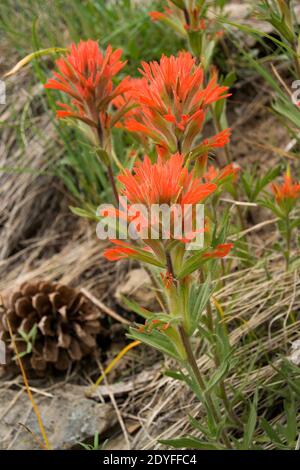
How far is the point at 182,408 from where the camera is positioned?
1.66 metres

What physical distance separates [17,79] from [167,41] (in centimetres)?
63

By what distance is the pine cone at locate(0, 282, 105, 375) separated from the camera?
197 centimetres


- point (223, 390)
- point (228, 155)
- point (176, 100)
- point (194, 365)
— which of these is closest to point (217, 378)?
point (194, 365)

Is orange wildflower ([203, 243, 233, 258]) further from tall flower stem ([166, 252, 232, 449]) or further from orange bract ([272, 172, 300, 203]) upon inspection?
orange bract ([272, 172, 300, 203])

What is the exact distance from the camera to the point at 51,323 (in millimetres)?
2039

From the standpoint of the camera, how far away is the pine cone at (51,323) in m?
1.97

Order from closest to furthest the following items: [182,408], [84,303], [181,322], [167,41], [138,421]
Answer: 1. [181,322]
2. [182,408]
3. [138,421]
4. [84,303]
5. [167,41]

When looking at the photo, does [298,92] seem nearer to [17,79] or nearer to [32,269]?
[32,269]

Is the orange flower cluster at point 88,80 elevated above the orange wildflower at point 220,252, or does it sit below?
above

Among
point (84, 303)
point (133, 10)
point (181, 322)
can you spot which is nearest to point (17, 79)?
point (133, 10)

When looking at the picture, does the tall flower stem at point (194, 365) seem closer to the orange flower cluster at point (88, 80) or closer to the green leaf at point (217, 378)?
the green leaf at point (217, 378)

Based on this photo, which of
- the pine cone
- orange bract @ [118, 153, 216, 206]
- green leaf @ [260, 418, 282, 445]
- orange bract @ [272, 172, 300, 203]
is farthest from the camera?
the pine cone

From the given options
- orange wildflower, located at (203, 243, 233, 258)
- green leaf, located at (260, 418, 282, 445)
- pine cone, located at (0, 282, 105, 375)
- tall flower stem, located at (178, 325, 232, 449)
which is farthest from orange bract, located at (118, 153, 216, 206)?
pine cone, located at (0, 282, 105, 375)

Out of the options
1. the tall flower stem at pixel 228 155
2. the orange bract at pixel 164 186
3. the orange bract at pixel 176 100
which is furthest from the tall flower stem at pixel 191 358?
the tall flower stem at pixel 228 155
